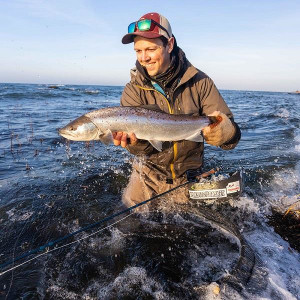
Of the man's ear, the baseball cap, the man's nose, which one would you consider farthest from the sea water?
the baseball cap

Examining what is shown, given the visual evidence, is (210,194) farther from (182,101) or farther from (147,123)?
(147,123)

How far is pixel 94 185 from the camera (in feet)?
21.9

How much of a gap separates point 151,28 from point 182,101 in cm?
128

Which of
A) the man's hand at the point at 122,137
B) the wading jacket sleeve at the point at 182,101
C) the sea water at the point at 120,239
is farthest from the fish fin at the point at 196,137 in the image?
the sea water at the point at 120,239

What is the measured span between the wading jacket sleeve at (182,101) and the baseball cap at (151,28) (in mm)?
622

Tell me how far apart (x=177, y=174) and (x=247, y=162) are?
4.42 m

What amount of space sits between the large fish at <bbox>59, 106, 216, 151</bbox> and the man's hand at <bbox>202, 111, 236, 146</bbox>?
94mm

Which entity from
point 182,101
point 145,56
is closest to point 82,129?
point 145,56

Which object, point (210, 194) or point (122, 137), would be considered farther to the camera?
point (210, 194)

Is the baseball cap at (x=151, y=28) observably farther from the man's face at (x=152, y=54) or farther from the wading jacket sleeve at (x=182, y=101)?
the wading jacket sleeve at (x=182, y=101)

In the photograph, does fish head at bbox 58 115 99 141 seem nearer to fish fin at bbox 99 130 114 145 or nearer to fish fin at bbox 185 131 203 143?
fish fin at bbox 99 130 114 145

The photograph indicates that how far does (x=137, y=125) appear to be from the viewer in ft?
13.3

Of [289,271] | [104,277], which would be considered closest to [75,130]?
[104,277]

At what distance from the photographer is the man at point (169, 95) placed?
13.4ft
